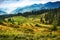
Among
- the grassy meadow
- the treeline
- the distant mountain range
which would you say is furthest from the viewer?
the distant mountain range

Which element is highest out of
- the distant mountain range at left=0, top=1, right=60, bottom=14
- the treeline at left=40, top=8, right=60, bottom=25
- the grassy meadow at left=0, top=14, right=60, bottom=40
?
the distant mountain range at left=0, top=1, right=60, bottom=14

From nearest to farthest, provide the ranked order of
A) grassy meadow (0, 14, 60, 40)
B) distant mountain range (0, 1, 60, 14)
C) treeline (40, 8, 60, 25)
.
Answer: grassy meadow (0, 14, 60, 40) → treeline (40, 8, 60, 25) → distant mountain range (0, 1, 60, 14)

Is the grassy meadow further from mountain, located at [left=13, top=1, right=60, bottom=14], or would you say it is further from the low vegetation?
mountain, located at [left=13, top=1, right=60, bottom=14]

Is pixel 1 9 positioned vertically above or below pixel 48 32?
above

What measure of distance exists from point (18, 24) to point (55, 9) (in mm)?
1071

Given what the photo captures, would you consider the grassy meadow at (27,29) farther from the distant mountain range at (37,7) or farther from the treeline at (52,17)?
the distant mountain range at (37,7)

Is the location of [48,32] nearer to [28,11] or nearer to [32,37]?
[32,37]

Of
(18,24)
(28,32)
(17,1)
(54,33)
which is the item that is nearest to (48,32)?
(54,33)

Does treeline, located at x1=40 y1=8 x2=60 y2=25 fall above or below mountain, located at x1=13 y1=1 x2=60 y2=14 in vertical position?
below

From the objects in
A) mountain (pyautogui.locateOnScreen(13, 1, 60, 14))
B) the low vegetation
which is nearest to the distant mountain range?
mountain (pyautogui.locateOnScreen(13, 1, 60, 14))

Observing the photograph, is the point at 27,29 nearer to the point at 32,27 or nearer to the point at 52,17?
the point at 32,27

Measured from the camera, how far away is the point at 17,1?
5016 millimetres

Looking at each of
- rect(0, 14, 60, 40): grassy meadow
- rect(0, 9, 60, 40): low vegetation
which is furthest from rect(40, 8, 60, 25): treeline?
rect(0, 14, 60, 40): grassy meadow

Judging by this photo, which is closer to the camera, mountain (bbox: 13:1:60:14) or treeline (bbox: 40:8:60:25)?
treeline (bbox: 40:8:60:25)
